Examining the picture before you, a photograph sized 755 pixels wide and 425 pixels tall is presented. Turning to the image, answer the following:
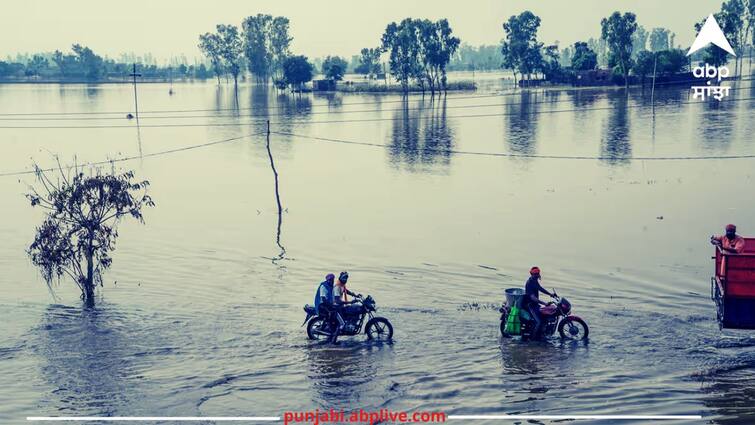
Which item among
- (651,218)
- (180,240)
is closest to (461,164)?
(651,218)

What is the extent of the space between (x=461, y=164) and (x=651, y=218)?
75.6 feet

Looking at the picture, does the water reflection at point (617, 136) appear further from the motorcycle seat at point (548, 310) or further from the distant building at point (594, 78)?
the motorcycle seat at point (548, 310)

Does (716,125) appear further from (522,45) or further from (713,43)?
(522,45)

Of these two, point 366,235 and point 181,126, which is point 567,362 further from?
point 181,126

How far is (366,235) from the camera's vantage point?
110 ft

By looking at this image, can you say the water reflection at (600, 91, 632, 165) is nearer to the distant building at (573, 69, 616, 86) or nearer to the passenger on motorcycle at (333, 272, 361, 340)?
the distant building at (573, 69, 616, 86)

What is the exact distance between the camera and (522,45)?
149 metres

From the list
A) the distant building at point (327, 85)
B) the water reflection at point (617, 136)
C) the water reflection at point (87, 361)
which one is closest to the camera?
the water reflection at point (87, 361)

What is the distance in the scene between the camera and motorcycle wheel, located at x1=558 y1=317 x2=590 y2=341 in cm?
1717

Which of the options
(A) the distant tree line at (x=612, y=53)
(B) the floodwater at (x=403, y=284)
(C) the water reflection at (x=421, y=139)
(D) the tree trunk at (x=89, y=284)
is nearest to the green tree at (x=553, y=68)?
(A) the distant tree line at (x=612, y=53)

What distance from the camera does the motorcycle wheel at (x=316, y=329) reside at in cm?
1770

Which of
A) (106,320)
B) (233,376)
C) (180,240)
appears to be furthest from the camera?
(180,240)

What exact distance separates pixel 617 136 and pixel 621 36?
6742cm

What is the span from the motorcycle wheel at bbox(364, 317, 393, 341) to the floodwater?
299mm
